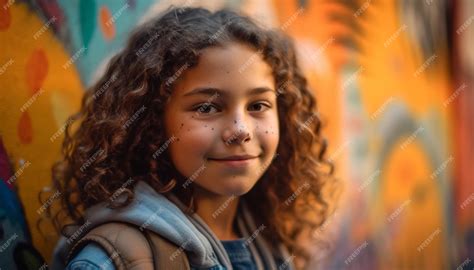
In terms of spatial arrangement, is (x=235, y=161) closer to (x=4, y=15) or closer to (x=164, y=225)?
(x=164, y=225)

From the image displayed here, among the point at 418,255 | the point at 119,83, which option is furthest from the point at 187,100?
the point at 418,255

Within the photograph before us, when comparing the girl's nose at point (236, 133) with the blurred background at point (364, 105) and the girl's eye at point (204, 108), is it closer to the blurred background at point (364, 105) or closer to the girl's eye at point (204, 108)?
the girl's eye at point (204, 108)

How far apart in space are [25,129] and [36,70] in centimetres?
18

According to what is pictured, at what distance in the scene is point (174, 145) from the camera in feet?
6.09

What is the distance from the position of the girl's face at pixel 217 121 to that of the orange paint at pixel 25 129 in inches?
16.9

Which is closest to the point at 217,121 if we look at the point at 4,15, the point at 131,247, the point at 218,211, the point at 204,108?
the point at 204,108

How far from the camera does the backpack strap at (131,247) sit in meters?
1.69

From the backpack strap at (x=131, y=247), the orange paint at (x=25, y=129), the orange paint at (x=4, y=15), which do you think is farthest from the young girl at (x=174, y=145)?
the orange paint at (x=4, y=15)

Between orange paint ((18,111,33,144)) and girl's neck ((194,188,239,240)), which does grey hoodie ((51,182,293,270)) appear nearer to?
girl's neck ((194,188,239,240))

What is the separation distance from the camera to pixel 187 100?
72.5 inches

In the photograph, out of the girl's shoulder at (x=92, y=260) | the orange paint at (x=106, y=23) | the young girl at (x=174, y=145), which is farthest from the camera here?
the orange paint at (x=106, y=23)

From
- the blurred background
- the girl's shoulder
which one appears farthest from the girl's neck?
the blurred background

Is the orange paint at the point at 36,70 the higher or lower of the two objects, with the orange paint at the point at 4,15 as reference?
lower

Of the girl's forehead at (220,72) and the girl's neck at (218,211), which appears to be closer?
the girl's forehead at (220,72)
